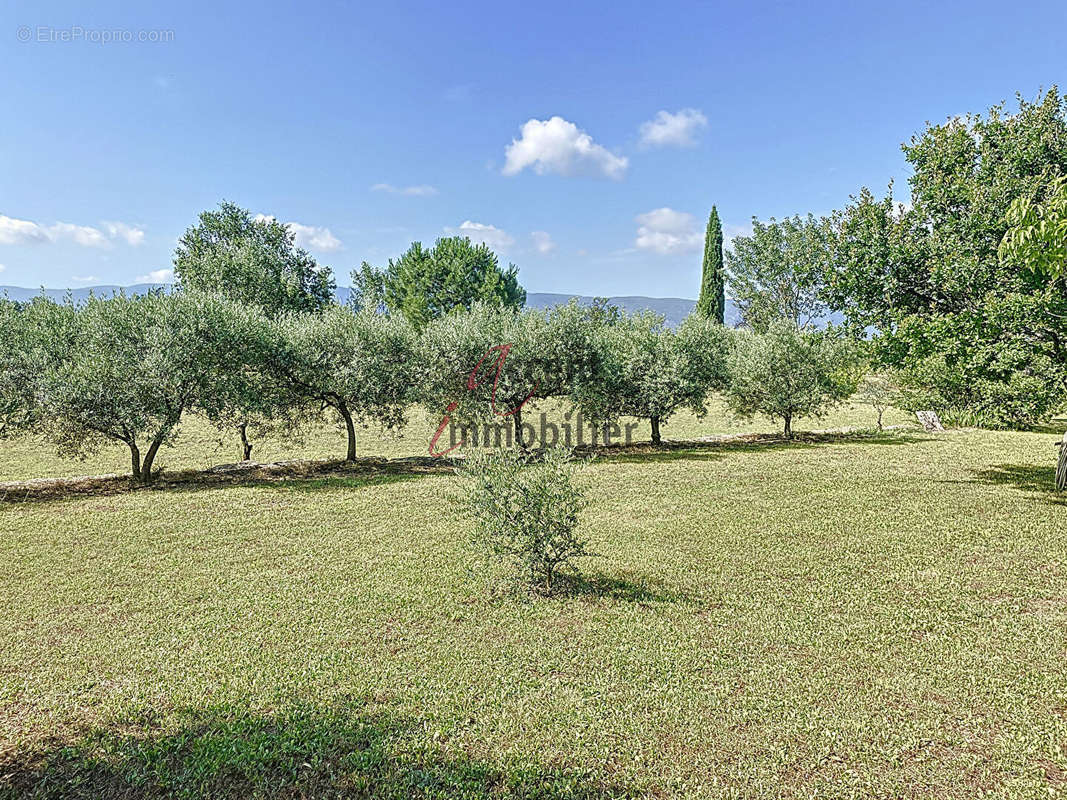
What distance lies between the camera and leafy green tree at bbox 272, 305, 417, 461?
62.2 feet

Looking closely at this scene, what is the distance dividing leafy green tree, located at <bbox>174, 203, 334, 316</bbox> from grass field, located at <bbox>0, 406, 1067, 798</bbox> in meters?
26.5

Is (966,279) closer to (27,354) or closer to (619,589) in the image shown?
(619,589)

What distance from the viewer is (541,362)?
2070 cm

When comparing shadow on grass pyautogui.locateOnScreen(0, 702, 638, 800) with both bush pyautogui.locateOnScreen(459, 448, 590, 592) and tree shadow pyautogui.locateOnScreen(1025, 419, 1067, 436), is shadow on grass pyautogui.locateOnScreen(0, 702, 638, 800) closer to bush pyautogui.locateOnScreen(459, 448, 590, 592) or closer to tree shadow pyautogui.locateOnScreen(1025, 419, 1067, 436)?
bush pyautogui.locateOnScreen(459, 448, 590, 592)

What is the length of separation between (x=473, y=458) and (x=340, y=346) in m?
13.1

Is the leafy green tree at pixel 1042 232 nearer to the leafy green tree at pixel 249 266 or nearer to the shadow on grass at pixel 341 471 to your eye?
the shadow on grass at pixel 341 471

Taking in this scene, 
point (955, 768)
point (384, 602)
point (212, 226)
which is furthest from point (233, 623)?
point (212, 226)

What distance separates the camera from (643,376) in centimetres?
2298

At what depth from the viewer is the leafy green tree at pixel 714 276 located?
58.0 m

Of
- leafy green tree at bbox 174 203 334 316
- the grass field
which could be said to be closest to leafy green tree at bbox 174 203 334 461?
leafy green tree at bbox 174 203 334 316

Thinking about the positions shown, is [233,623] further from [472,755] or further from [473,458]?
[472,755]

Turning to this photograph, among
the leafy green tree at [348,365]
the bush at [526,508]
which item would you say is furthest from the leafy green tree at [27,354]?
the bush at [526,508]

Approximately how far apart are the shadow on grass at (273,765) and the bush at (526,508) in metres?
3.06

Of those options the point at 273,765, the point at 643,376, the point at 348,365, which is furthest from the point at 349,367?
the point at 273,765
